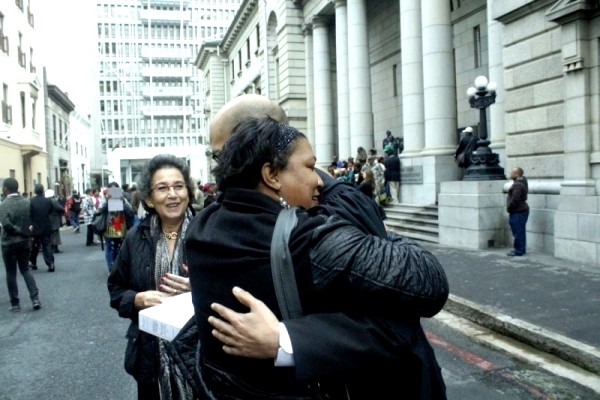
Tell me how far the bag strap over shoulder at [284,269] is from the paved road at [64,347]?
153 inches

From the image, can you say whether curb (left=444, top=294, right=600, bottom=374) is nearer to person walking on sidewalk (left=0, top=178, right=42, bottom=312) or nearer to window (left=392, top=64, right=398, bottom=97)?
person walking on sidewalk (left=0, top=178, right=42, bottom=312)

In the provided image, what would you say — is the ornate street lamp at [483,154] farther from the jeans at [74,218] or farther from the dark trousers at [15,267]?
the jeans at [74,218]

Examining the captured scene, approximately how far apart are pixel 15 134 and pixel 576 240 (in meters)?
28.6

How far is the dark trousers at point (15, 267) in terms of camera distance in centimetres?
843

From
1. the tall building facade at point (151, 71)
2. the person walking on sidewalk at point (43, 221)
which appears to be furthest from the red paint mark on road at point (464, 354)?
the tall building facade at point (151, 71)

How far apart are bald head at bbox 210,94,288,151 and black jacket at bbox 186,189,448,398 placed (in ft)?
2.67

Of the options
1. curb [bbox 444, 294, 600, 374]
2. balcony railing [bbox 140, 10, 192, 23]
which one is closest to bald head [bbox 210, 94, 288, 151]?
curb [bbox 444, 294, 600, 374]

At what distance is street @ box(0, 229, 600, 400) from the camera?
4.70 metres

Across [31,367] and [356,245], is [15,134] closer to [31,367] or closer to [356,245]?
[31,367]

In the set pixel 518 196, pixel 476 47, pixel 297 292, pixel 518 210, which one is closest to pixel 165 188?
pixel 297 292

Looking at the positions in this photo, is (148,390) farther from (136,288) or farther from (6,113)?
(6,113)

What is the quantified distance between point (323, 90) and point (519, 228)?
17235 millimetres

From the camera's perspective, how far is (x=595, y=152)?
395 inches

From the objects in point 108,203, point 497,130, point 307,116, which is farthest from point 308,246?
point 307,116
